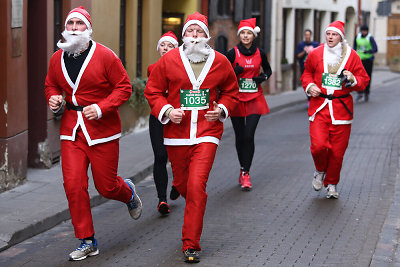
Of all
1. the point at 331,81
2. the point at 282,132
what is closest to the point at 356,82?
the point at 331,81

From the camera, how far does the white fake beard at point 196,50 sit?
7117 mm

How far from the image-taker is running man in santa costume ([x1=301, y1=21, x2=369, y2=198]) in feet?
30.9

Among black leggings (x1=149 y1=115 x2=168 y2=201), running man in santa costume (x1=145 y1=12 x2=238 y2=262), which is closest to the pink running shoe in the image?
black leggings (x1=149 y1=115 x2=168 y2=201)

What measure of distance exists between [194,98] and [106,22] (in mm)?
7561

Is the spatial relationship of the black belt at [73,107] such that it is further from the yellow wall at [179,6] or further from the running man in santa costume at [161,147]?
the yellow wall at [179,6]

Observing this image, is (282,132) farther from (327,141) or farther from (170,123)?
(170,123)

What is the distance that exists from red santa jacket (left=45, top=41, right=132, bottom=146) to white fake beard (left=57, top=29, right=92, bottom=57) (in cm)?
9

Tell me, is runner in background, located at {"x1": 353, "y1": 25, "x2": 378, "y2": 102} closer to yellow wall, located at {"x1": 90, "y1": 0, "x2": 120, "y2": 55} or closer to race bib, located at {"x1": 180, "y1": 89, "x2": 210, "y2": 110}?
yellow wall, located at {"x1": 90, "y1": 0, "x2": 120, "y2": 55}

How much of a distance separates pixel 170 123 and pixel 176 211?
1956 millimetres

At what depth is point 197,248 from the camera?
271 inches

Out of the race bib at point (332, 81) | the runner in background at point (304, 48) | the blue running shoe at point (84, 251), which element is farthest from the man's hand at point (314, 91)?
the runner in background at point (304, 48)

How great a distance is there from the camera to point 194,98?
710cm

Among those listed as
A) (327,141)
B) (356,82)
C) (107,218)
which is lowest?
(107,218)

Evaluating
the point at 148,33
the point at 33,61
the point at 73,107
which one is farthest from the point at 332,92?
the point at 148,33
